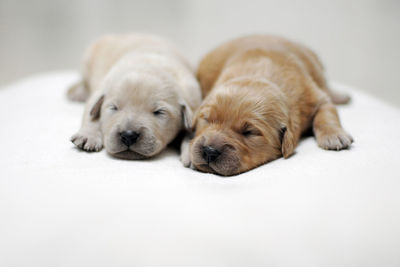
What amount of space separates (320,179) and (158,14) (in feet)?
13.5

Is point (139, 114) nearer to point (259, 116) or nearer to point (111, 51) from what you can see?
point (259, 116)

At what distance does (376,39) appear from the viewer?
Answer: 5465mm

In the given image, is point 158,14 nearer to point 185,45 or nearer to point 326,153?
point 185,45

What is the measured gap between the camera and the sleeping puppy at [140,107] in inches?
104

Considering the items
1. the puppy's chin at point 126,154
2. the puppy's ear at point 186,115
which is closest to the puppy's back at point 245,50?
the puppy's ear at point 186,115

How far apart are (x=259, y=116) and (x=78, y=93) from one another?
7.16 feet

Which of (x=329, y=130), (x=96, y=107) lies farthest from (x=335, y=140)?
(x=96, y=107)

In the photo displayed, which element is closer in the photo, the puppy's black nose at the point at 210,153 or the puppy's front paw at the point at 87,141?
the puppy's black nose at the point at 210,153

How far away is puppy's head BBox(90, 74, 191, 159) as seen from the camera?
2631mm

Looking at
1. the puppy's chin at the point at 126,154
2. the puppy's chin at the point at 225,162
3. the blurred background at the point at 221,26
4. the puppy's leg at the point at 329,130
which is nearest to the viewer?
the puppy's chin at the point at 225,162

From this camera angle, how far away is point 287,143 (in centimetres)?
258

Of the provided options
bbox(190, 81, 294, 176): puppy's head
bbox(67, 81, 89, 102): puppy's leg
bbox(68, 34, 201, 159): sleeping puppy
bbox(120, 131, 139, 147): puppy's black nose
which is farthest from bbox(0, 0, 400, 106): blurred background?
bbox(120, 131, 139, 147): puppy's black nose

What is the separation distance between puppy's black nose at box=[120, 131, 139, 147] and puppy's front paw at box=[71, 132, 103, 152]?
0.75 ft

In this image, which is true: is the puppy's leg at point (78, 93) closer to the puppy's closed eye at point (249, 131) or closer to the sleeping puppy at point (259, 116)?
the sleeping puppy at point (259, 116)
